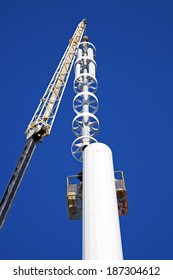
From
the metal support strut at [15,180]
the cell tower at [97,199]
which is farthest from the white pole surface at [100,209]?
the metal support strut at [15,180]

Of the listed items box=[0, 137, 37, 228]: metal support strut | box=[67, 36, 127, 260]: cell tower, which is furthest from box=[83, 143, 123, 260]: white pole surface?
box=[0, 137, 37, 228]: metal support strut

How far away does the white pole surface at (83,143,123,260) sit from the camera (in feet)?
37.6

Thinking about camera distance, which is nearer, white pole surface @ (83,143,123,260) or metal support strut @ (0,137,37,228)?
white pole surface @ (83,143,123,260)

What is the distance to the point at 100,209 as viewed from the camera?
12.7 meters

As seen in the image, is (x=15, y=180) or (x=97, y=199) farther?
(x=15, y=180)

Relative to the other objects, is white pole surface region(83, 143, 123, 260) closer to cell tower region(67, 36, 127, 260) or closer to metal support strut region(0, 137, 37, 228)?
cell tower region(67, 36, 127, 260)

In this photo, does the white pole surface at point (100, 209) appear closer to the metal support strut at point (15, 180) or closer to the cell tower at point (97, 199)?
the cell tower at point (97, 199)

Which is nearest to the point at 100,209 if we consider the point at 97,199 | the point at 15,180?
the point at 97,199

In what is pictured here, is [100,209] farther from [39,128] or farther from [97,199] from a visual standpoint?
[39,128]

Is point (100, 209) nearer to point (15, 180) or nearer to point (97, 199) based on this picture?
point (97, 199)

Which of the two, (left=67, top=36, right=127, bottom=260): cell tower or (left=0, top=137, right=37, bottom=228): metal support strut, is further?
(left=0, top=137, right=37, bottom=228): metal support strut

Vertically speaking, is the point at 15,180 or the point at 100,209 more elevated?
the point at 15,180
